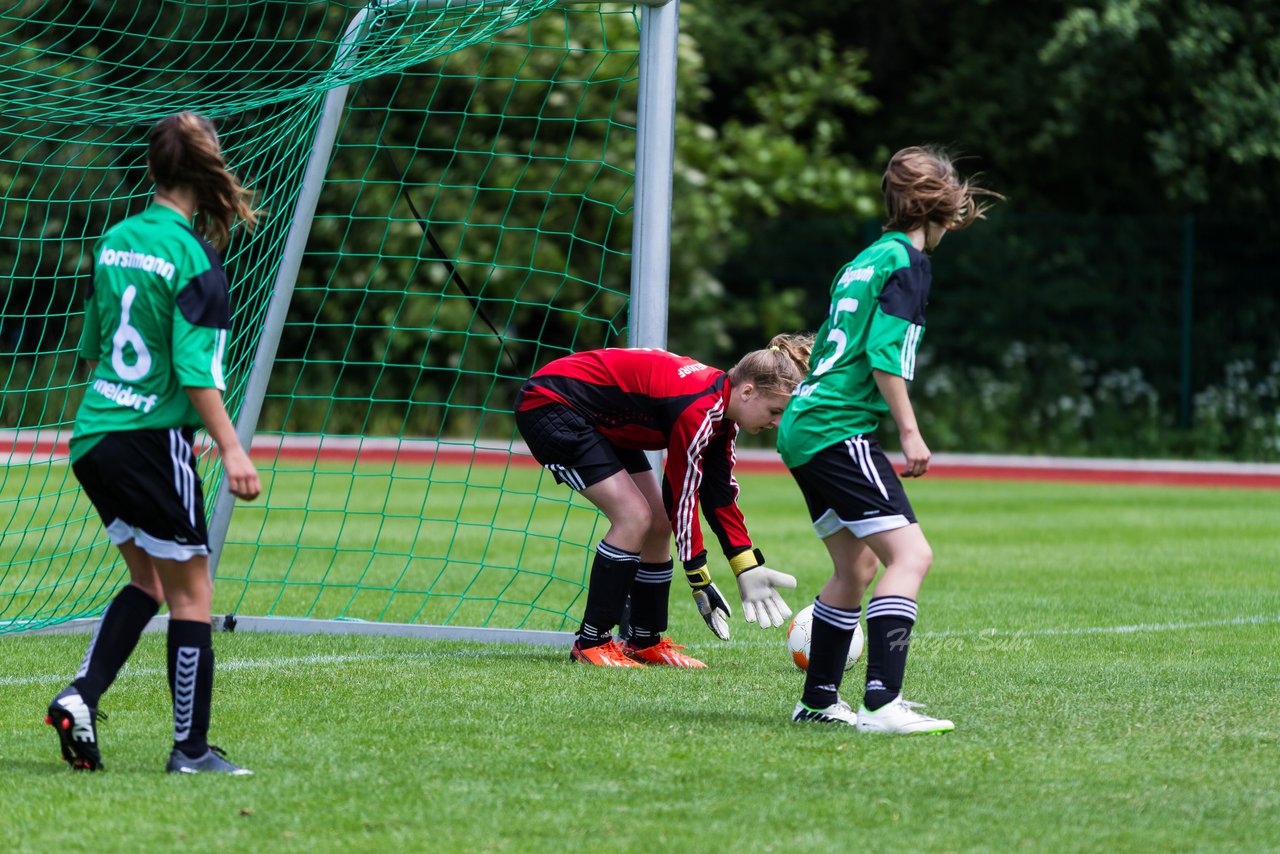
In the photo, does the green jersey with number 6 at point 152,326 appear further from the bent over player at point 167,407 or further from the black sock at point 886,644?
the black sock at point 886,644

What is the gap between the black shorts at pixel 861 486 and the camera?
186 inches

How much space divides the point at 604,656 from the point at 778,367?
1278 mm

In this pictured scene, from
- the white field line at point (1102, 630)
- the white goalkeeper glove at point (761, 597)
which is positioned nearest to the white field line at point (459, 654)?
the white field line at point (1102, 630)

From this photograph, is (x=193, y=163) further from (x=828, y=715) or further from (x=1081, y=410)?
(x=1081, y=410)

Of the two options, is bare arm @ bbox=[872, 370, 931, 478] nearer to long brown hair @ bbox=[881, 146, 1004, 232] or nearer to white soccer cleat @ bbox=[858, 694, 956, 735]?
long brown hair @ bbox=[881, 146, 1004, 232]

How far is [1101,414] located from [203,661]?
57.5ft

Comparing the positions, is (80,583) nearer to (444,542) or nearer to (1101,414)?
(444,542)

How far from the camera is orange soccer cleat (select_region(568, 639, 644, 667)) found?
6148mm

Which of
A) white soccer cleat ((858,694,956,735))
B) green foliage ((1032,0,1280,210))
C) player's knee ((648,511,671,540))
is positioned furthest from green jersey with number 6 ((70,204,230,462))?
green foliage ((1032,0,1280,210))

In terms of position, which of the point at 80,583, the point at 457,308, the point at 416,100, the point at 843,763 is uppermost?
the point at 416,100

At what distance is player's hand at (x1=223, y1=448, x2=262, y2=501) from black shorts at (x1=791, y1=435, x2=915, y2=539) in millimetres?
1524

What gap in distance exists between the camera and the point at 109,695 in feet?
17.9

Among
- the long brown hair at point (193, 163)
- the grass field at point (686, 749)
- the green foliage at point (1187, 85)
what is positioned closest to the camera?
the grass field at point (686, 749)

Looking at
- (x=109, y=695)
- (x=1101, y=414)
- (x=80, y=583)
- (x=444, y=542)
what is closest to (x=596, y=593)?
(x=109, y=695)
